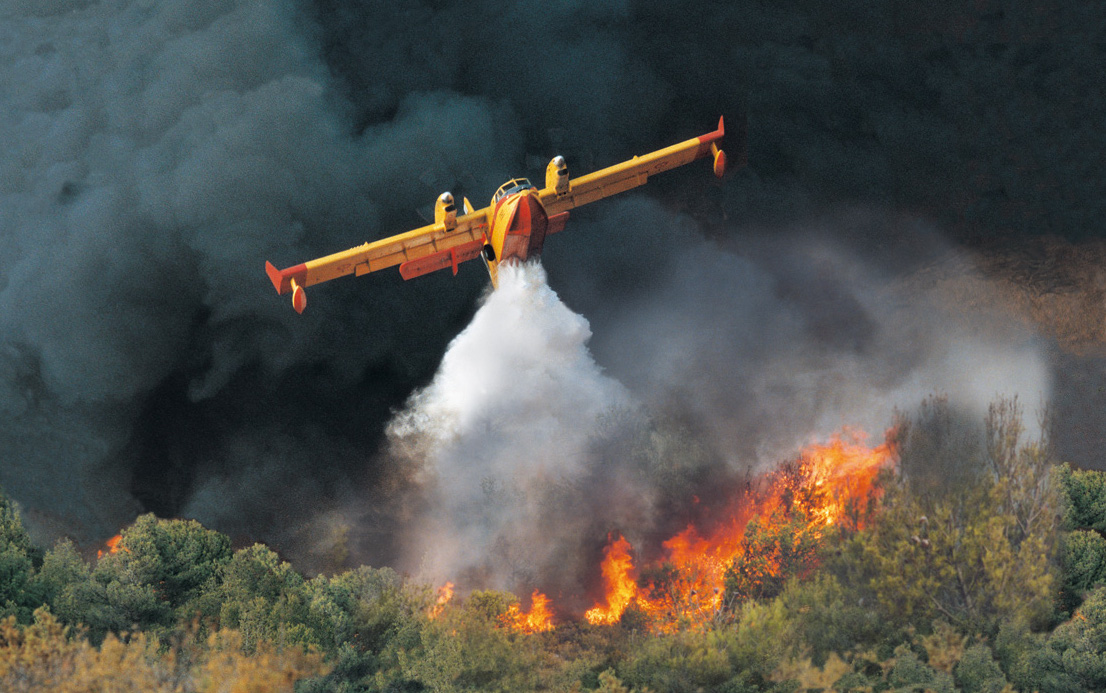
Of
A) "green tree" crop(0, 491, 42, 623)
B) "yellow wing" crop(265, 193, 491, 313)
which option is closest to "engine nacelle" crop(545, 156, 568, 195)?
"yellow wing" crop(265, 193, 491, 313)

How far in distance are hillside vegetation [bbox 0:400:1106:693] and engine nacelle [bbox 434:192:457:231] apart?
21773mm

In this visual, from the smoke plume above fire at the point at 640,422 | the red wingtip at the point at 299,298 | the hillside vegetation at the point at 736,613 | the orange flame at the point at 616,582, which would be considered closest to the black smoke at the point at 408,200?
the smoke plume above fire at the point at 640,422

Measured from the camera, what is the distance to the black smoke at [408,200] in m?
79.5

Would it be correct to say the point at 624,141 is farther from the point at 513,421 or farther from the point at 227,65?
the point at 227,65

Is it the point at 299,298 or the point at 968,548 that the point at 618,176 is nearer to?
the point at 299,298

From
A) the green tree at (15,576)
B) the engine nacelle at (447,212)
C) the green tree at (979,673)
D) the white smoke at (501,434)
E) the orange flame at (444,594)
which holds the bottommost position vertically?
the green tree at (979,673)

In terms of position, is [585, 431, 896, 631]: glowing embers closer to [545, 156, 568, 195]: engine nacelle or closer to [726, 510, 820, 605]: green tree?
[726, 510, 820, 605]: green tree

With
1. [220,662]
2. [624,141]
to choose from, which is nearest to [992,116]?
[624,141]

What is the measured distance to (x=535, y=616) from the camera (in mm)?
75250

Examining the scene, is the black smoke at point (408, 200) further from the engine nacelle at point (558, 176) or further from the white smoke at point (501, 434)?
the engine nacelle at point (558, 176)

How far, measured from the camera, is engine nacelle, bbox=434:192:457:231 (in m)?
66.2

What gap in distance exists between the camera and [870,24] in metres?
84.1

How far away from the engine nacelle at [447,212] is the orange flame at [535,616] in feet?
75.2

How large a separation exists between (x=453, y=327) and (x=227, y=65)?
919 inches
